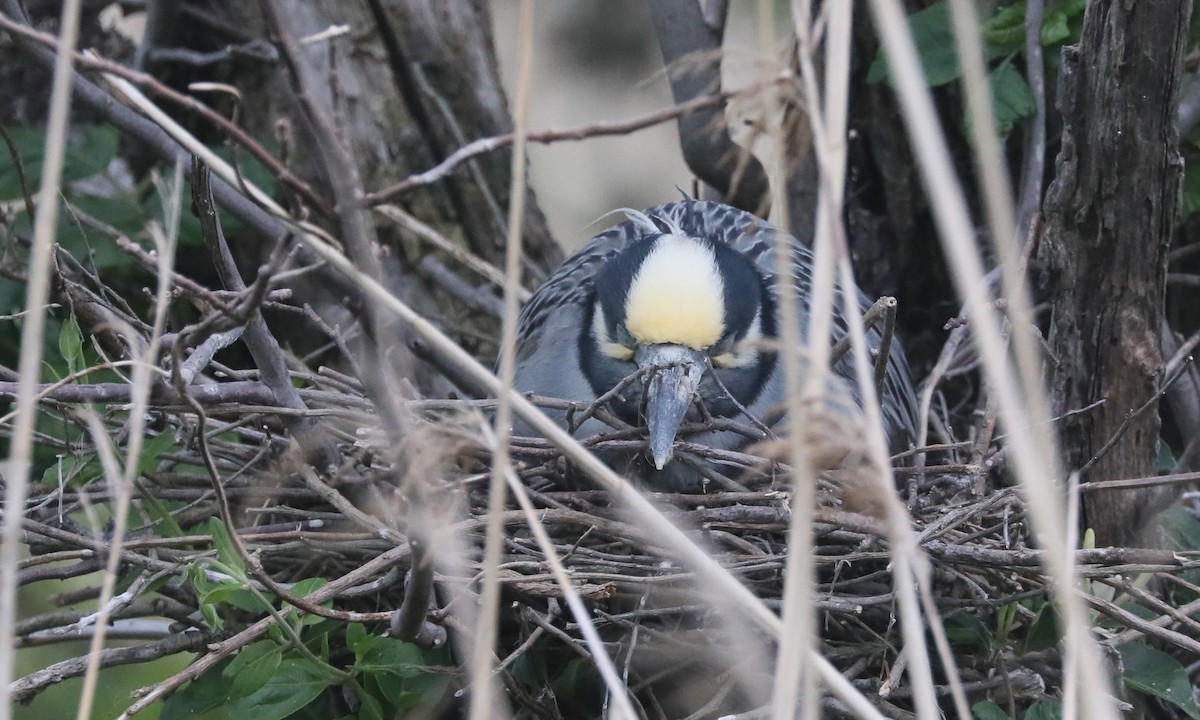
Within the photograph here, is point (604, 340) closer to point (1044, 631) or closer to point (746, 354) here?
point (746, 354)

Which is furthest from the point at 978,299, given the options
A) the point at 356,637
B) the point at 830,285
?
the point at 356,637

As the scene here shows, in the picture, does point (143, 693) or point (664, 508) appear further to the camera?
point (664, 508)

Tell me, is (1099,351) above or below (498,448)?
above

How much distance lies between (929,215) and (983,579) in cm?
111

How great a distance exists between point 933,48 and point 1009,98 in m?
0.17

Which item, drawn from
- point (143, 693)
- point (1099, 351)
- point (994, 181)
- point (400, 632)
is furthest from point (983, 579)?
point (143, 693)

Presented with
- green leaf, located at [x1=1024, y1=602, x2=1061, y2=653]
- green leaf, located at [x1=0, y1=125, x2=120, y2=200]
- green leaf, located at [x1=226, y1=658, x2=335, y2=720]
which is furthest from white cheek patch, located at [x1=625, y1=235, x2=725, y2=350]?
green leaf, located at [x1=0, y1=125, x2=120, y2=200]

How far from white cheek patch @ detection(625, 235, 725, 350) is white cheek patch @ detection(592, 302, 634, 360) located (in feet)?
0.20

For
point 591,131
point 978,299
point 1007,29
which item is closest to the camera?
point 978,299

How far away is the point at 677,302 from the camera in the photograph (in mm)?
1960

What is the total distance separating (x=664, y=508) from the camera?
177cm

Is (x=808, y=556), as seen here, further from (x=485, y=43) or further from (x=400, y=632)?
(x=485, y=43)

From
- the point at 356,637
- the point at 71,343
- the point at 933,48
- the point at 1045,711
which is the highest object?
the point at 933,48

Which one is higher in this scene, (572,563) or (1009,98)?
(1009,98)
